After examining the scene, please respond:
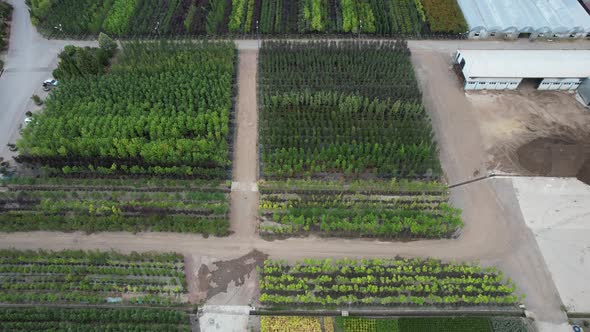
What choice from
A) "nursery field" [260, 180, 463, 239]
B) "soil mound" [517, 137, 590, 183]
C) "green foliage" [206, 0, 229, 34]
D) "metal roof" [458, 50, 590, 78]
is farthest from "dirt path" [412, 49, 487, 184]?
"green foliage" [206, 0, 229, 34]

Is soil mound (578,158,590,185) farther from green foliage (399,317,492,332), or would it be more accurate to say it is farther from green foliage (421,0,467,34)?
green foliage (421,0,467,34)

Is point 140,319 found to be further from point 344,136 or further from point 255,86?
point 255,86

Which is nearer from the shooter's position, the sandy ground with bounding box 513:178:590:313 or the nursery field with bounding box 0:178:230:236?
the sandy ground with bounding box 513:178:590:313

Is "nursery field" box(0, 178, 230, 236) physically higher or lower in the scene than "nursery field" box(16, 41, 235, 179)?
lower

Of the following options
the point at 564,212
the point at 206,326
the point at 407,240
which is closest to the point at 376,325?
the point at 407,240

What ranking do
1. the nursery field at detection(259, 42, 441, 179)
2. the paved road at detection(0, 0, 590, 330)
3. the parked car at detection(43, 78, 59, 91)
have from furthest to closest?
the parked car at detection(43, 78, 59, 91) < the nursery field at detection(259, 42, 441, 179) < the paved road at detection(0, 0, 590, 330)

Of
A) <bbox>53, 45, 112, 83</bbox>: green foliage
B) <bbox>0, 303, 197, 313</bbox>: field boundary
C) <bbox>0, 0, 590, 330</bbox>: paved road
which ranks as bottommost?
<bbox>0, 303, 197, 313</bbox>: field boundary
